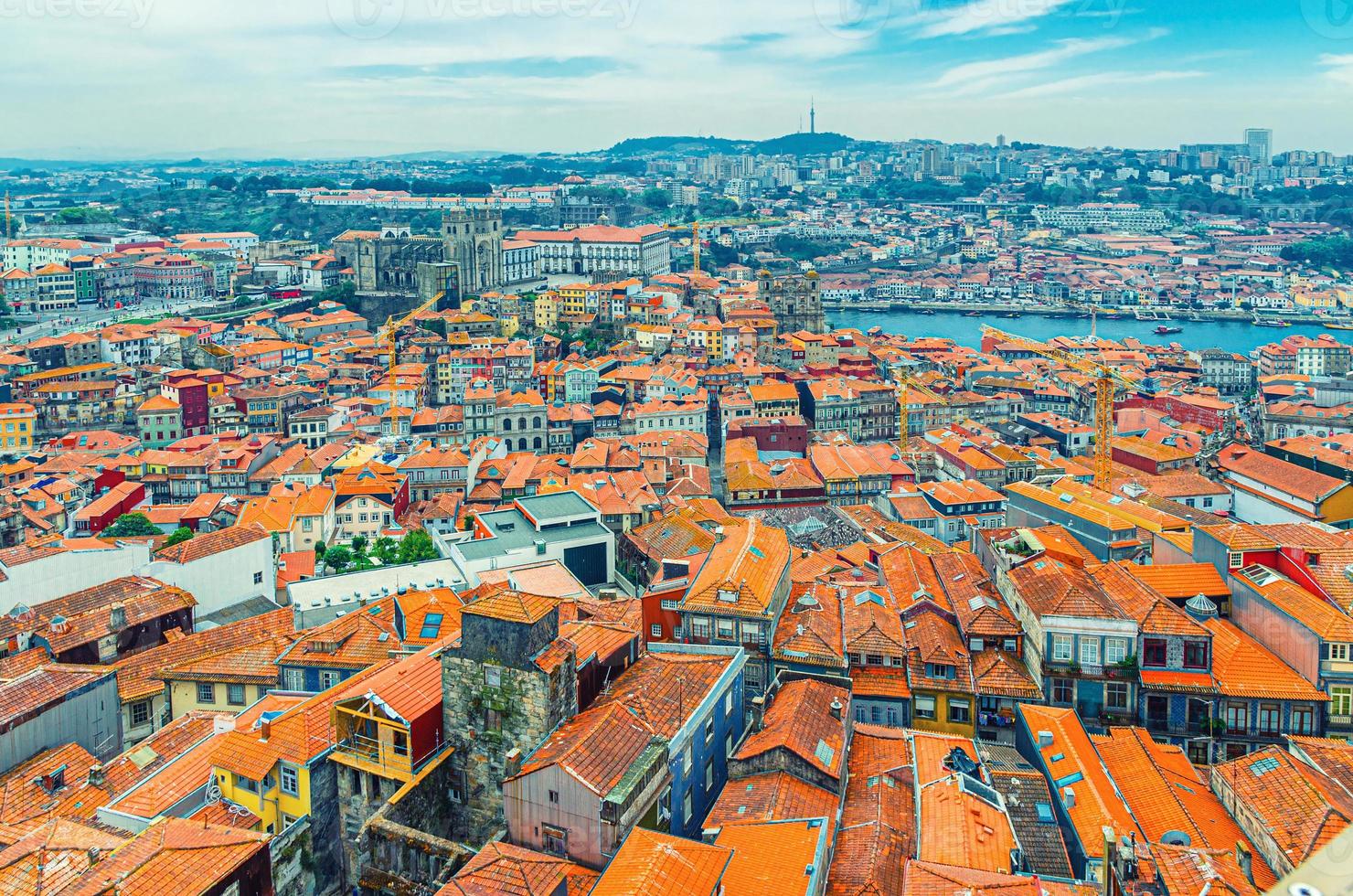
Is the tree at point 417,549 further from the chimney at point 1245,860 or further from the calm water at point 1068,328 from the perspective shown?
the calm water at point 1068,328

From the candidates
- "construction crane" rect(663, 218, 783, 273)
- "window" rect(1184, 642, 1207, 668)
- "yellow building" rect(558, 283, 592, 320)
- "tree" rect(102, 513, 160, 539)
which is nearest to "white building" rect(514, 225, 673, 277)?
"yellow building" rect(558, 283, 592, 320)

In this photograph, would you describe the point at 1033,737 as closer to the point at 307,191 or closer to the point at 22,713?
the point at 22,713

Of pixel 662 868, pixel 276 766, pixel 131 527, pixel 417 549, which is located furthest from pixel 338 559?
pixel 662 868

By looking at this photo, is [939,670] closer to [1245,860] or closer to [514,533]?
[1245,860]

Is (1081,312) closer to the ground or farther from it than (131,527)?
farther from it

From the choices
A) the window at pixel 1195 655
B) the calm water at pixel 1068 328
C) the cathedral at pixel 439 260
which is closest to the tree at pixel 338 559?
the window at pixel 1195 655

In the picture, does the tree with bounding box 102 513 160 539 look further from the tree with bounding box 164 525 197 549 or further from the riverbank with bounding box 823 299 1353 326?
the riverbank with bounding box 823 299 1353 326
